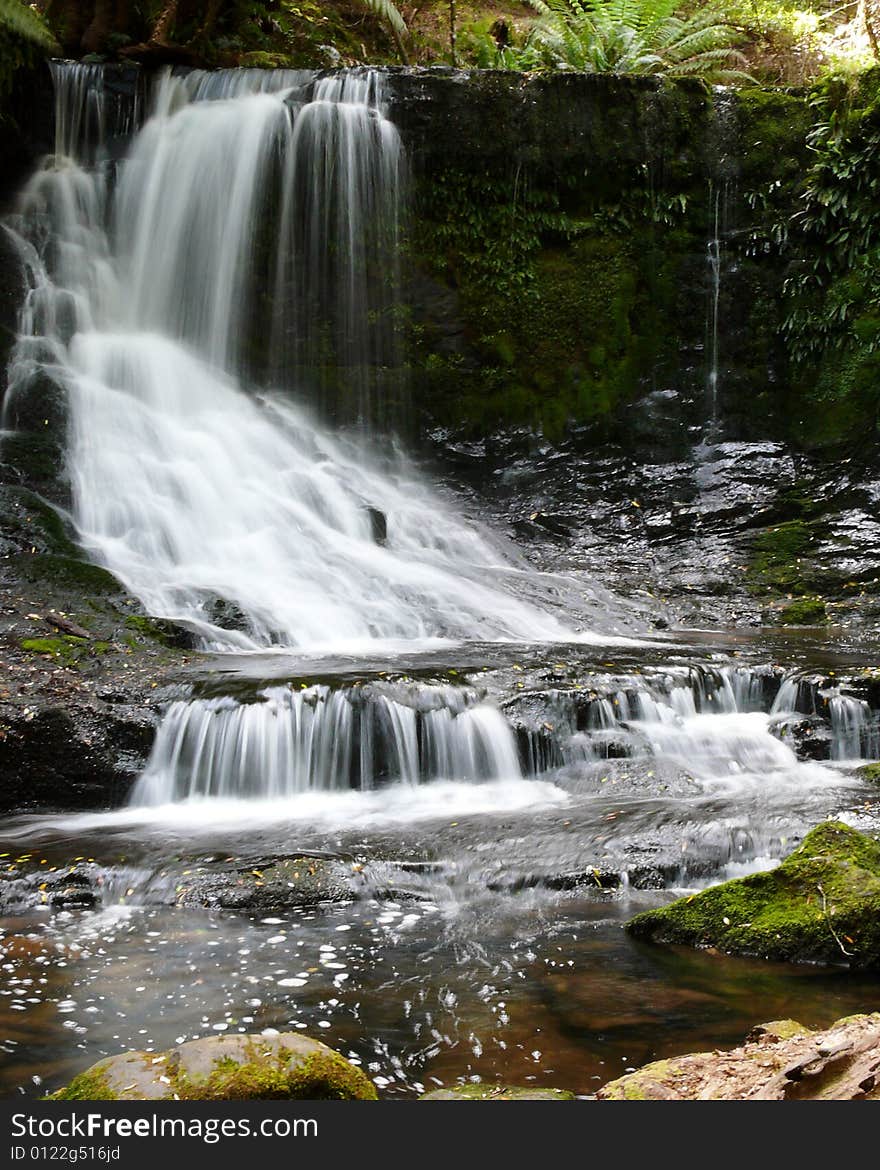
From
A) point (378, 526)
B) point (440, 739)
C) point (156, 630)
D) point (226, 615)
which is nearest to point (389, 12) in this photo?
point (378, 526)

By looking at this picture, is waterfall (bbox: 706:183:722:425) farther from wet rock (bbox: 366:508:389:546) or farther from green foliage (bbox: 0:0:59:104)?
Answer: green foliage (bbox: 0:0:59:104)

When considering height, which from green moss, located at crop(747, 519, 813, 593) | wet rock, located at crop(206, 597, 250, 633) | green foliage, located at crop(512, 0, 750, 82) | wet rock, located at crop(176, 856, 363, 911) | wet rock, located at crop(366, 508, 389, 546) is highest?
green foliage, located at crop(512, 0, 750, 82)

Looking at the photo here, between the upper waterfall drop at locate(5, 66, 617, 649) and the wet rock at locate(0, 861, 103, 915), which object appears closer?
the wet rock at locate(0, 861, 103, 915)

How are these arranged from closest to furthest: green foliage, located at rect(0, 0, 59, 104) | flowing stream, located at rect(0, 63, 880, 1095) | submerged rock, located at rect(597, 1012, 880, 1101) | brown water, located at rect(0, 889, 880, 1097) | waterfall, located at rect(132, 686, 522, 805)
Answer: submerged rock, located at rect(597, 1012, 880, 1101) < brown water, located at rect(0, 889, 880, 1097) < flowing stream, located at rect(0, 63, 880, 1095) < waterfall, located at rect(132, 686, 522, 805) < green foliage, located at rect(0, 0, 59, 104)

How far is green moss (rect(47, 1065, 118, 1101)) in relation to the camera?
270cm

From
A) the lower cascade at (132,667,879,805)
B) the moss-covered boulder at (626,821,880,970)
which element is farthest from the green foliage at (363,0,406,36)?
the moss-covered boulder at (626,821,880,970)

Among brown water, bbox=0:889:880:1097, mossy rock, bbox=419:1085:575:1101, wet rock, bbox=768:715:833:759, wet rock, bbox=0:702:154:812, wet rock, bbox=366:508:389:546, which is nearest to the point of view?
mossy rock, bbox=419:1085:575:1101

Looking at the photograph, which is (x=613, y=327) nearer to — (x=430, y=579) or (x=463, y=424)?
(x=463, y=424)

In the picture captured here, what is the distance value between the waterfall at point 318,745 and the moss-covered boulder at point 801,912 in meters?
2.46

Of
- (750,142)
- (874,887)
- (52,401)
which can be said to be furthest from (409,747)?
(750,142)

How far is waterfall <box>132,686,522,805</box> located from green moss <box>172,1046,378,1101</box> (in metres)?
4.06

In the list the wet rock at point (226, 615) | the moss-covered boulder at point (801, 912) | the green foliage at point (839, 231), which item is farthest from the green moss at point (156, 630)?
the green foliage at point (839, 231)

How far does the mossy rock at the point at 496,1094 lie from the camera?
288 cm

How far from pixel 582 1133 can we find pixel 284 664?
19.4 feet
